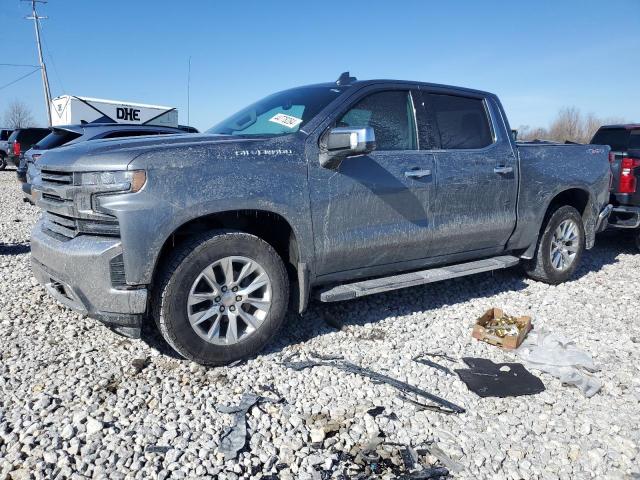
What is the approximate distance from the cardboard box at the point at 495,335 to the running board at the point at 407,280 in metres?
0.44

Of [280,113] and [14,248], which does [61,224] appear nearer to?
[280,113]

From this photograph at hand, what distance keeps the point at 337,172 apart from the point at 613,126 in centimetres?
747

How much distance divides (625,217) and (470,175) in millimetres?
3891

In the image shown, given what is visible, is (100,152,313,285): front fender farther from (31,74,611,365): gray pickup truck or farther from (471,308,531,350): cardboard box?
(471,308,531,350): cardboard box

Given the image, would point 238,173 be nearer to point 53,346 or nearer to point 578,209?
point 53,346

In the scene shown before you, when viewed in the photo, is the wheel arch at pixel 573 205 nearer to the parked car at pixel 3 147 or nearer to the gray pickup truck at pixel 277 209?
the gray pickup truck at pixel 277 209

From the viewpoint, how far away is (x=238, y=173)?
3264mm

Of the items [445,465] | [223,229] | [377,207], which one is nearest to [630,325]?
[377,207]

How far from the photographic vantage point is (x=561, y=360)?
3.62 metres

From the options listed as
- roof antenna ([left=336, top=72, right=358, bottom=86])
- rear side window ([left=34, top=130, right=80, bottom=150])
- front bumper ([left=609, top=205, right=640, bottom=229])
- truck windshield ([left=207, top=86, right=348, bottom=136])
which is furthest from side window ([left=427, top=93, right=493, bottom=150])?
rear side window ([left=34, top=130, right=80, bottom=150])

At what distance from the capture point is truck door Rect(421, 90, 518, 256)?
427 cm

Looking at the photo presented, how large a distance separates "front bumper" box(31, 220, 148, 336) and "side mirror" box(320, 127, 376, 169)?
1.54 meters

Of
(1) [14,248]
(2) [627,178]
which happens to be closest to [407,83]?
(2) [627,178]

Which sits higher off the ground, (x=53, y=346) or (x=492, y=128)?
(x=492, y=128)
